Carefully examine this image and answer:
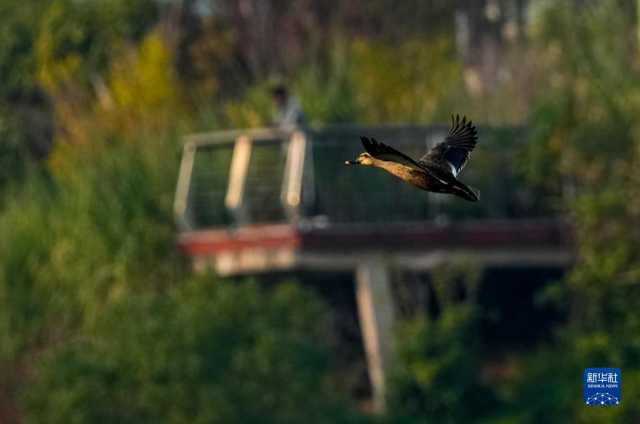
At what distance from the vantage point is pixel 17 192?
35.1 m

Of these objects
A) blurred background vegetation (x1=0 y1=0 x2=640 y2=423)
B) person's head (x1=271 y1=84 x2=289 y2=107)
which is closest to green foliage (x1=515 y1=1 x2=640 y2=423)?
blurred background vegetation (x1=0 y1=0 x2=640 y2=423)

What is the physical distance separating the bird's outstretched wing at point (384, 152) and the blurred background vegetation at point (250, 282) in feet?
44.1

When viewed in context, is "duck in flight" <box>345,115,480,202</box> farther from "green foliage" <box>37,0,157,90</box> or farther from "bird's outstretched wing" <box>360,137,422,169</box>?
"green foliage" <box>37,0,157,90</box>

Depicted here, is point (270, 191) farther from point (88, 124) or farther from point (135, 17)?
point (135, 17)

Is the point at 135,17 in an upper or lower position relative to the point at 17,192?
upper

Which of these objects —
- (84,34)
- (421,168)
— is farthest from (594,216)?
(84,34)

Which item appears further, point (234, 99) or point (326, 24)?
point (326, 24)

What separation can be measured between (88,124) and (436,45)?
5.53m

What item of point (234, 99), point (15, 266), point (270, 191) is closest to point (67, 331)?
point (15, 266)

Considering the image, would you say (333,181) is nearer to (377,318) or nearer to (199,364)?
(377,318)

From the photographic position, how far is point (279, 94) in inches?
1072

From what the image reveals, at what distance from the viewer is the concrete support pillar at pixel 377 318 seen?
27.6m

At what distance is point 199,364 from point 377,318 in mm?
2820

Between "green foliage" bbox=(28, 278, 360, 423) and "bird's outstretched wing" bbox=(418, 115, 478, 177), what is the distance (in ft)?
40.5
